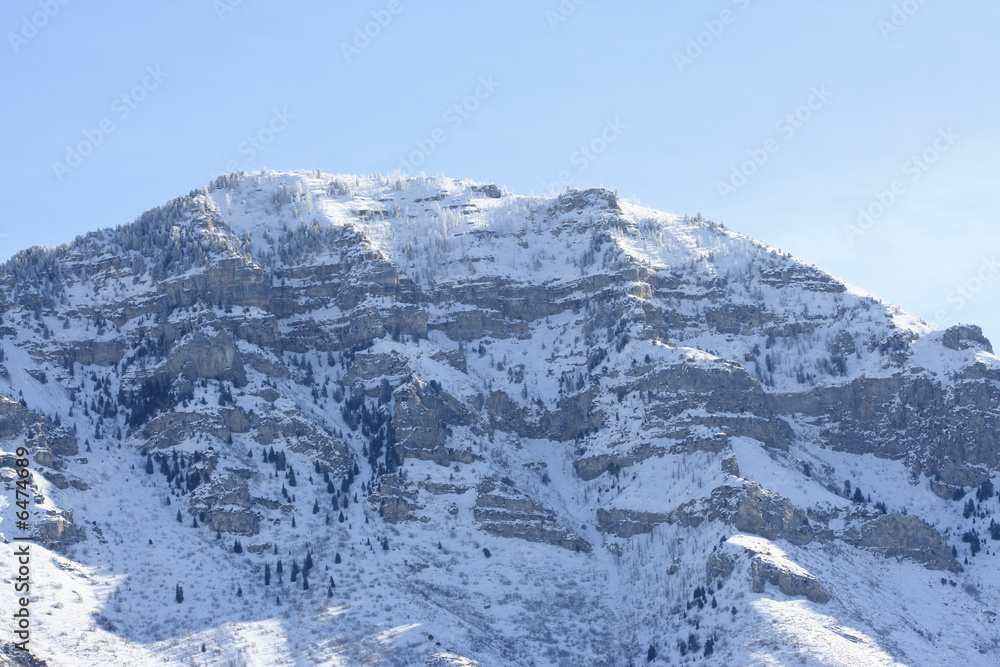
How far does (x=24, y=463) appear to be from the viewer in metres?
191

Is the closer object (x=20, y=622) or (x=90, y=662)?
(x=20, y=622)

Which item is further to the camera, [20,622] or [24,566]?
[24,566]

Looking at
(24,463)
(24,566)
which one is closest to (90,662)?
(24,566)

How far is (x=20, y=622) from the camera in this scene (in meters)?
186

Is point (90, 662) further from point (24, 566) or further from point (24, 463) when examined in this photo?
point (24, 463)

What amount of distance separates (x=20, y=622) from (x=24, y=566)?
14355mm

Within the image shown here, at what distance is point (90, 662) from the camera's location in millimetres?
198625

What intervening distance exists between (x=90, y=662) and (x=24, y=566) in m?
14.0

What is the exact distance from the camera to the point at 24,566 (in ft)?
655

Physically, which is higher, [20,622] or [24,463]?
[24,463]

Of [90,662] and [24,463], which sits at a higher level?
[24,463]

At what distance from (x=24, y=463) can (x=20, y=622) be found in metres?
18.1
